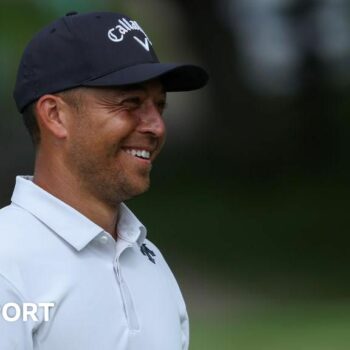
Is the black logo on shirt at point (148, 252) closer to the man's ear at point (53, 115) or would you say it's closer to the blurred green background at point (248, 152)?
the man's ear at point (53, 115)

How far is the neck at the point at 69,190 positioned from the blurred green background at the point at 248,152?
395 cm

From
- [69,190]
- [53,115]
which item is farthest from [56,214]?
[53,115]

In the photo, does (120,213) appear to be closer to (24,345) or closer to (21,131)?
(24,345)

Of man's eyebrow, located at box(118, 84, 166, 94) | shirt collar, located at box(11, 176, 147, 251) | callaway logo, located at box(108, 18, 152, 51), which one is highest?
callaway logo, located at box(108, 18, 152, 51)

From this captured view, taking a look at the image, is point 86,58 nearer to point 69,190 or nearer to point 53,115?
point 53,115

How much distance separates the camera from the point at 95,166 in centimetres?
Answer: 199

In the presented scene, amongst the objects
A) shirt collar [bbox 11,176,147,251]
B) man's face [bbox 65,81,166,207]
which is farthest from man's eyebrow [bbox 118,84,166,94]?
shirt collar [bbox 11,176,147,251]

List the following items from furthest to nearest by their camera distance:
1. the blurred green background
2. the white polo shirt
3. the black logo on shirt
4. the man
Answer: the blurred green background
the black logo on shirt
the man
the white polo shirt

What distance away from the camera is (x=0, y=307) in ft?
5.64

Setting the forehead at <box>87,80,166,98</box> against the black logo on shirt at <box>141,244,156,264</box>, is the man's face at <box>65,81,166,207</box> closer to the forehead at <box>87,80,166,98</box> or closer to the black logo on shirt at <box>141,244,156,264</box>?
the forehead at <box>87,80,166,98</box>

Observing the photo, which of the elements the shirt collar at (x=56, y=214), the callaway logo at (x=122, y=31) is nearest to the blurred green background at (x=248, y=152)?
the callaway logo at (x=122, y=31)

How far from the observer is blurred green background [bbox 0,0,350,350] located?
6117 mm

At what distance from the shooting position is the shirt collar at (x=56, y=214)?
191cm

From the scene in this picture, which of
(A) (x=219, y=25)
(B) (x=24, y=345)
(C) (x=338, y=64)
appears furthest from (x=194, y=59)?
(B) (x=24, y=345)
